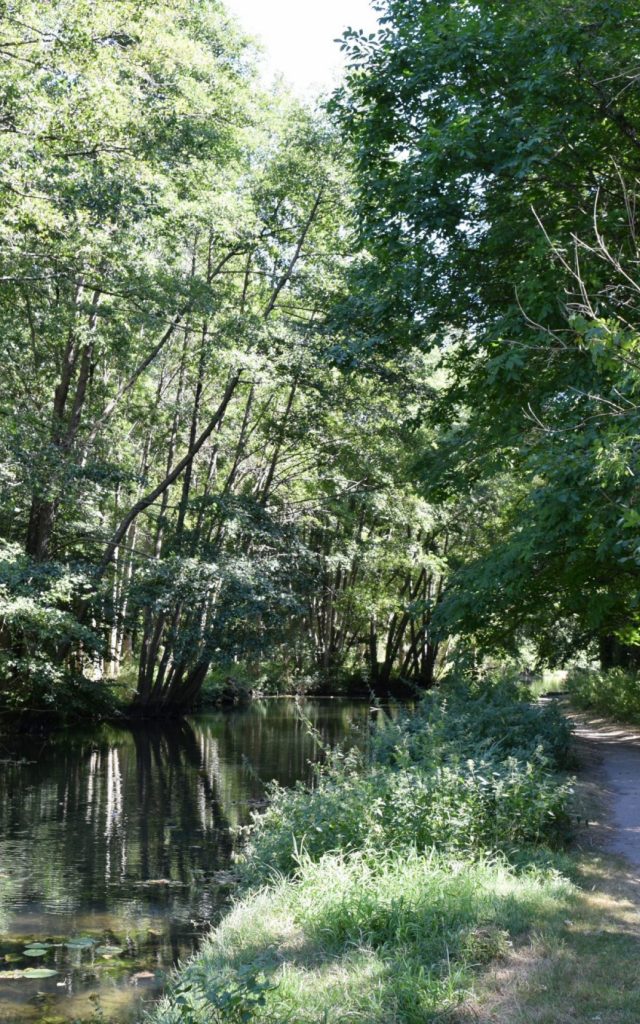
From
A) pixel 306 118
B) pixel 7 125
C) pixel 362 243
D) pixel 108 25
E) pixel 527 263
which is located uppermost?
pixel 306 118

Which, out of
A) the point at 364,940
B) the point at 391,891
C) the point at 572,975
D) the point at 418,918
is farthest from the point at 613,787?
the point at 572,975

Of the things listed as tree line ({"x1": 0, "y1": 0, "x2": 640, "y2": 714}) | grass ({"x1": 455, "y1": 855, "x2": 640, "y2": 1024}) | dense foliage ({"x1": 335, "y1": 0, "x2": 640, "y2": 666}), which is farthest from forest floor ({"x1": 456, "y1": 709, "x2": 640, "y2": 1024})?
dense foliage ({"x1": 335, "y1": 0, "x2": 640, "y2": 666})

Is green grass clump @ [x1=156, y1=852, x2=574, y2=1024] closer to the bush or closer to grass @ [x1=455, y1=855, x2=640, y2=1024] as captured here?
grass @ [x1=455, y1=855, x2=640, y2=1024]

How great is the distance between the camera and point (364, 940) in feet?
18.2

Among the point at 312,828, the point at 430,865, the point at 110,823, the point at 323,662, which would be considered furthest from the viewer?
the point at 323,662

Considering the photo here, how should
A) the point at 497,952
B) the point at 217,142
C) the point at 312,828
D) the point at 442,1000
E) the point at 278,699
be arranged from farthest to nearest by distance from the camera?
the point at 278,699 < the point at 217,142 < the point at 312,828 < the point at 497,952 < the point at 442,1000

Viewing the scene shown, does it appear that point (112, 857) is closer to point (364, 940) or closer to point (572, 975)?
point (364, 940)

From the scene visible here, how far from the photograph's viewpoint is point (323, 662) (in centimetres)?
4025

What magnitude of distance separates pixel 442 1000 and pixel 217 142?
17389mm

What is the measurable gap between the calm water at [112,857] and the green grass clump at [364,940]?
3.83 feet

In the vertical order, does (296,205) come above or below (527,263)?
above

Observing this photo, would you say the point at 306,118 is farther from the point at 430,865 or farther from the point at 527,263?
the point at 430,865

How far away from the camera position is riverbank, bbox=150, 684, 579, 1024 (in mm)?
4641

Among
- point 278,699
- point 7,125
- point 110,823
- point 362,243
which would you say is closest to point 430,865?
point 110,823
